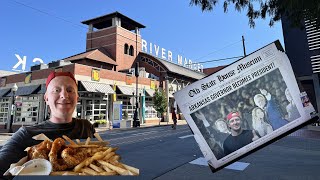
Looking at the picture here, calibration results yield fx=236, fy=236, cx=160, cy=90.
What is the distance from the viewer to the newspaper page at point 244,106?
1.66 m

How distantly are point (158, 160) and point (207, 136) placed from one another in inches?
264

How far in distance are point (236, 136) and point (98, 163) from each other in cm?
100

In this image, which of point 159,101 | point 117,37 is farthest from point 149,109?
point 117,37

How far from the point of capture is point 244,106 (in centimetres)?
167

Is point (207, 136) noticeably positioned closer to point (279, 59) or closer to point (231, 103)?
point (231, 103)

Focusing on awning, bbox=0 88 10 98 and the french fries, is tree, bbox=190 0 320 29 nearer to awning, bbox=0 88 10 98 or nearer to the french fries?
the french fries

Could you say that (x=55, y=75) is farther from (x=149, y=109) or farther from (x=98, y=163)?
(x=149, y=109)

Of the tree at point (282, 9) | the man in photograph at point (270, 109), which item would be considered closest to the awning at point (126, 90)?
the tree at point (282, 9)

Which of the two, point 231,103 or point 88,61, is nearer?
point 231,103

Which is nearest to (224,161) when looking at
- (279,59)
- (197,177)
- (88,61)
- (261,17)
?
(279,59)

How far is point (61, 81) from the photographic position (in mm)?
1850

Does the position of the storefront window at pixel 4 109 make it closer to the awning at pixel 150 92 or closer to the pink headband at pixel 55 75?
the awning at pixel 150 92

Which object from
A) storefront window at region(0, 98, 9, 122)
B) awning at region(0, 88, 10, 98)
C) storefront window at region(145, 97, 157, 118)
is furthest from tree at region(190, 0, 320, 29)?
storefront window at region(145, 97, 157, 118)

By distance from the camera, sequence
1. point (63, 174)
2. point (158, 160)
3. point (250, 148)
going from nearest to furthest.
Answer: point (63, 174)
point (250, 148)
point (158, 160)
